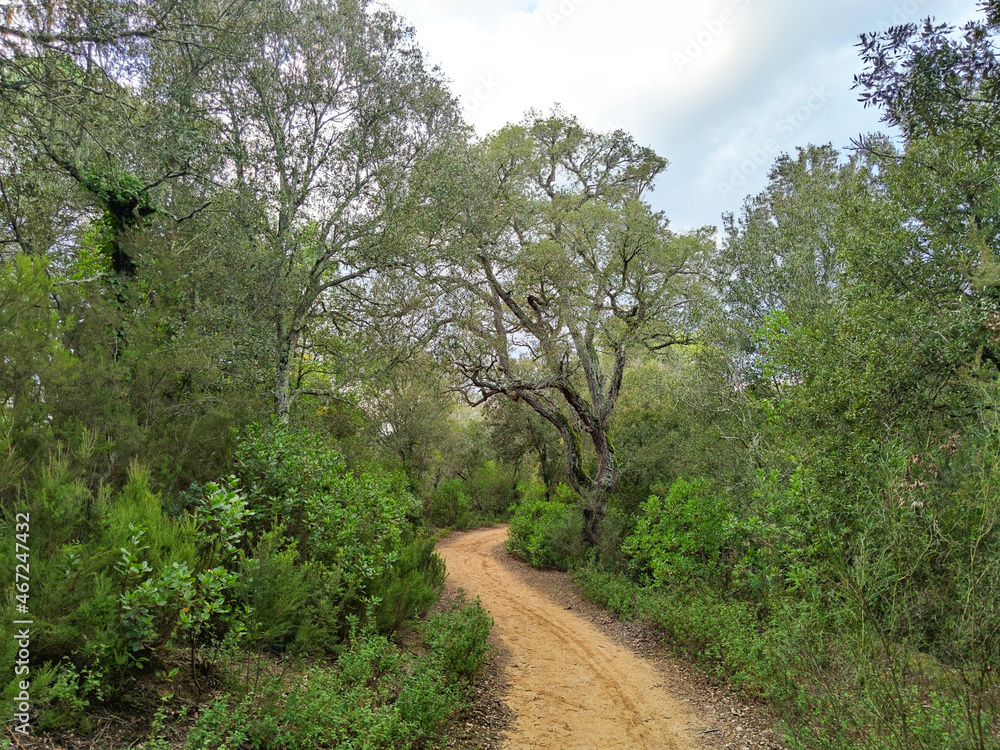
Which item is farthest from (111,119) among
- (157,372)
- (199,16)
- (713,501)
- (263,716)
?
(713,501)

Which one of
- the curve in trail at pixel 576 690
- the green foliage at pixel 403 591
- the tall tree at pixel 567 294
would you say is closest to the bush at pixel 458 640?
the green foliage at pixel 403 591

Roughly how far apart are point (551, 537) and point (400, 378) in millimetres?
6843

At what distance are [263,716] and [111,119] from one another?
7073mm

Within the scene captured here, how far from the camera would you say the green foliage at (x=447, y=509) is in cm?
2406

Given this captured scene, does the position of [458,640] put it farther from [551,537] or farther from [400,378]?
[551,537]

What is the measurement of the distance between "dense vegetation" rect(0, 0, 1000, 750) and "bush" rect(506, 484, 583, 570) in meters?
0.27

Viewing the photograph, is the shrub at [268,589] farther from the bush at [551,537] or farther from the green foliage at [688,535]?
the bush at [551,537]

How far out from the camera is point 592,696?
702 centimetres

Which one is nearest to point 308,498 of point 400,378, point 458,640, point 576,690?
point 458,640

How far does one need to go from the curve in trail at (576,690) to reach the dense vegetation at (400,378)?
0.91 meters

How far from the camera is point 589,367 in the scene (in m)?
14.2

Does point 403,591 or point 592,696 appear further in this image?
point 403,591

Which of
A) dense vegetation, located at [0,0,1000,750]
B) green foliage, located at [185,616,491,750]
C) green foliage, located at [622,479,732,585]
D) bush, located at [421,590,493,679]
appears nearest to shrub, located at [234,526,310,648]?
dense vegetation, located at [0,0,1000,750]

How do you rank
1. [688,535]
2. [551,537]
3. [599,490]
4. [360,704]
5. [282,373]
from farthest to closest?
[551,537] < [599,490] < [688,535] < [282,373] < [360,704]
